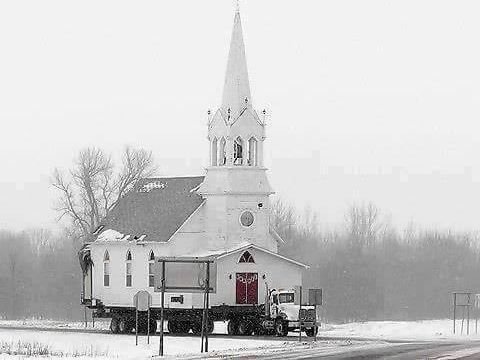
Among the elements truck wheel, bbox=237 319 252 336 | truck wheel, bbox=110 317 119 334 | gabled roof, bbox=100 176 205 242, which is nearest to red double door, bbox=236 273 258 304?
truck wheel, bbox=237 319 252 336

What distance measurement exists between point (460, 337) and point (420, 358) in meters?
22.7

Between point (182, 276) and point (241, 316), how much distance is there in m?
17.0

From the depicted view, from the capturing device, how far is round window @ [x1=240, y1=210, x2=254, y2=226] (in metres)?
66.7

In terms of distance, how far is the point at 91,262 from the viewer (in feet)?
230

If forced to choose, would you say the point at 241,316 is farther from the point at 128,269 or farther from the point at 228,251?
the point at 128,269

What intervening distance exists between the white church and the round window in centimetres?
4

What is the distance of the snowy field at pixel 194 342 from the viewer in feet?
145

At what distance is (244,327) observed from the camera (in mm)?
62250

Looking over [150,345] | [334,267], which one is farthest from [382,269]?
[150,345]

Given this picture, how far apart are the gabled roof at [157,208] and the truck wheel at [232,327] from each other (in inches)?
224

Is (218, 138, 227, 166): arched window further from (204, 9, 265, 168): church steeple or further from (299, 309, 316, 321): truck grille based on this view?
(299, 309, 316, 321): truck grille

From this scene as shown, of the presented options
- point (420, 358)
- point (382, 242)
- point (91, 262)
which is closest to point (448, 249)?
point (382, 242)

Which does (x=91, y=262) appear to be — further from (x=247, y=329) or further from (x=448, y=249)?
(x=448, y=249)

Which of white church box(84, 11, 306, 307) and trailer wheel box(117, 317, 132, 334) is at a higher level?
white church box(84, 11, 306, 307)
